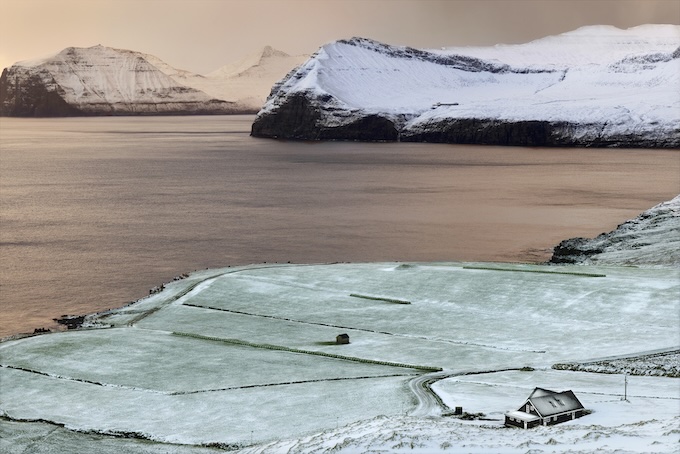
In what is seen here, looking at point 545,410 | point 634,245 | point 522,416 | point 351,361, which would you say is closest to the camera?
point 522,416

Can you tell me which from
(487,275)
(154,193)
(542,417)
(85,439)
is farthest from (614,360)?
(154,193)

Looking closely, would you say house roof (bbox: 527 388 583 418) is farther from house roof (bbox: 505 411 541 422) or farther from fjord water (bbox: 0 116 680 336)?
fjord water (bbox: 0 116 680 336)

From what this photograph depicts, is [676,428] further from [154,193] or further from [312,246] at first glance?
[154,193]

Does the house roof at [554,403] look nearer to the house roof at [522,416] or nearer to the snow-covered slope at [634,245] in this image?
the house roof at [522,416]

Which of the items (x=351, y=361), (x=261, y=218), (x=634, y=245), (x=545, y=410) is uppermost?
(x=634, y=245)

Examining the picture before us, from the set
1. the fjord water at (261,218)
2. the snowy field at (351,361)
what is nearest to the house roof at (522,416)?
the snowy field at (351,361)

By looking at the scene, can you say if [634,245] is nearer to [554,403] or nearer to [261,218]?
[261,218]

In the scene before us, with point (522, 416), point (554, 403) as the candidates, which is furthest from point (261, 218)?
point (522, 416)
